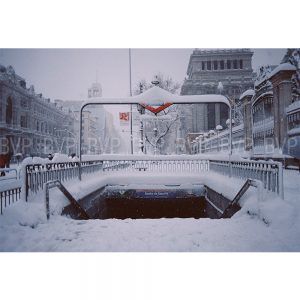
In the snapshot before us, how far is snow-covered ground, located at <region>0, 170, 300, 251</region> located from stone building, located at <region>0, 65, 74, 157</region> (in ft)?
9.37

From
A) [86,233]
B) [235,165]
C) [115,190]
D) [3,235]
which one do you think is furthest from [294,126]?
[3,235]

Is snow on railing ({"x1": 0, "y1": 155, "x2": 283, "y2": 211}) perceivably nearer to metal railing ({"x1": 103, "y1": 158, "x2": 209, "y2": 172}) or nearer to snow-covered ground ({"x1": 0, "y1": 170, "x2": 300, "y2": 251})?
metal railing ({"x1": 103, "y1": 158, "x2": 209, "y2": 172})

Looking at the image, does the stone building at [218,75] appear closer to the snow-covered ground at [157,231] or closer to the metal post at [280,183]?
Answer: the metal post at [280,183]

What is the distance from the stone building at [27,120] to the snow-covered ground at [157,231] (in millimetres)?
2856

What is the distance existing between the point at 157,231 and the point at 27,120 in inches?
218

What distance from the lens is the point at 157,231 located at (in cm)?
361

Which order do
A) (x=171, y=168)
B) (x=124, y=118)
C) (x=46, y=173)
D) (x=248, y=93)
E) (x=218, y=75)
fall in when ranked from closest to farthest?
(x=46, y=173)
(x=171, y=168)
(x=218, y=75)
(x=124, y=118)
(x=248, y=93)

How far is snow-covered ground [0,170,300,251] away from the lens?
10.3 feet

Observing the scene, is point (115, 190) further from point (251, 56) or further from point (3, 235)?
point (251, 56)

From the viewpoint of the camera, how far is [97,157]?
9.18 meters

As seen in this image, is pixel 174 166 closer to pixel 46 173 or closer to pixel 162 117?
pixel 162 117

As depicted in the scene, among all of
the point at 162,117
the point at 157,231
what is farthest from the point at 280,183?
the point at 162,117

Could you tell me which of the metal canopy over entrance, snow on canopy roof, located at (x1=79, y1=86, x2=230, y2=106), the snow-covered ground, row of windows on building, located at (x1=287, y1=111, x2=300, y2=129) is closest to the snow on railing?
the snow-covered ground

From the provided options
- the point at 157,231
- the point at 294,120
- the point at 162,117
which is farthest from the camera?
the point at 294,120
